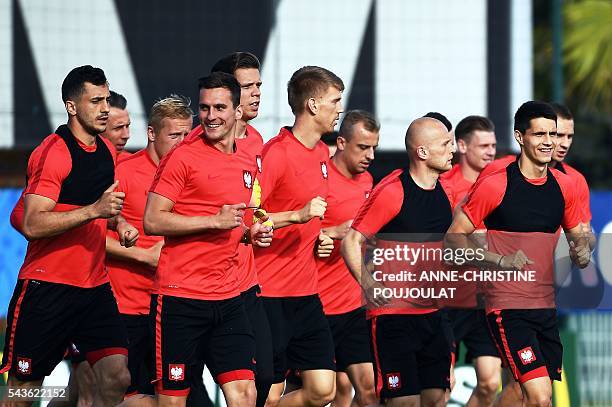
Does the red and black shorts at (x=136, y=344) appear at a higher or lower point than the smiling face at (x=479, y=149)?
lower

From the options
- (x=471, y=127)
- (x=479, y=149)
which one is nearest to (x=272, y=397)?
(x=479, y=149)

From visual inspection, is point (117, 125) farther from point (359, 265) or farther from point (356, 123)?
point (359, 265)

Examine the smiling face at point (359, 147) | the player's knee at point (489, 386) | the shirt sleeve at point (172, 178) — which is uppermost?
the smiling face at point (359, 147)

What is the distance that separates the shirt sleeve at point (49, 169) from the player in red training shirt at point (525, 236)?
2.73 m

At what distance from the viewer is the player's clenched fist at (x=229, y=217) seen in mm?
8648

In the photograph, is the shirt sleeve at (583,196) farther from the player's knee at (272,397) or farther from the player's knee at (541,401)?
the player's knee at (272,397)

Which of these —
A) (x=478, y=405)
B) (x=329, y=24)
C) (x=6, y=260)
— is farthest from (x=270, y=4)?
(x=478, y=405)

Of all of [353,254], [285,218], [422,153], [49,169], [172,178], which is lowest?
[353,254]

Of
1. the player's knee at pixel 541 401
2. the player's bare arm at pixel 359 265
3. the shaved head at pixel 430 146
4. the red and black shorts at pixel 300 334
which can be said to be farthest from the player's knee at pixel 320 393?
the shaved head at pixel 430 146

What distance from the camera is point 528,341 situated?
9688 millimetres

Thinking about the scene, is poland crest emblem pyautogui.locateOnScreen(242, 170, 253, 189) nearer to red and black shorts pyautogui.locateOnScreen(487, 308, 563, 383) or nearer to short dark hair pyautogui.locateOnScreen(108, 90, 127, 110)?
red and black shorts pyautogui.locateOnScreen(487, 308, 563, 383)

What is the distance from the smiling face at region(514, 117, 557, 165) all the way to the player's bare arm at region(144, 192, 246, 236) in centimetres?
230

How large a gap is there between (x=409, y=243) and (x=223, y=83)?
6.84 ft

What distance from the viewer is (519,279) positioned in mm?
9844
